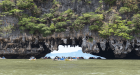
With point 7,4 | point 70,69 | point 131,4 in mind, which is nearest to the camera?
point 70,69

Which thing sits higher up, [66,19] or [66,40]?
[66,19]

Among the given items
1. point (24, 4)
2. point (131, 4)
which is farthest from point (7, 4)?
point (131, 4)

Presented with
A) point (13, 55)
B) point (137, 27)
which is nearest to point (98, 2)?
point (137, 27)

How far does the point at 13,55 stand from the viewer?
39.5 m

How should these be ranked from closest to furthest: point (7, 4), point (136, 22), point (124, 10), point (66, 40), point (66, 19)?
1. point (136, 22)
2. point (124, 10)
3. point (7, 4)
4. point (66, 40)
5. point (66, 19)

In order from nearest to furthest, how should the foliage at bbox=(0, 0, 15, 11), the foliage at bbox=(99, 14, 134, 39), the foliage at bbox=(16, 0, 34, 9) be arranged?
the foliage at bbox=(99, 14, 134, 39), the foliage at bbox=(0, 0, 15, 11), the foliage at bbox=(16, 0, 34, 9)

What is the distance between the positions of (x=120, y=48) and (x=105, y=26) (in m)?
4.36

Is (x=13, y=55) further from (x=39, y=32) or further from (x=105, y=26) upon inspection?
(x=105, y=26)

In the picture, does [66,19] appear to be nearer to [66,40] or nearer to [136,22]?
[66,40]

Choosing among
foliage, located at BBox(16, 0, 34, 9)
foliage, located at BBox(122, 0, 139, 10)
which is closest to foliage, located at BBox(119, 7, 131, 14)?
foliage, located at BBox(122, 0, 139, 10)

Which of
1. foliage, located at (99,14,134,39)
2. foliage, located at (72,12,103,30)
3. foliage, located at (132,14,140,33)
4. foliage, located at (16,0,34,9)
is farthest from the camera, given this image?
foliage, located at (16,0,34,9)

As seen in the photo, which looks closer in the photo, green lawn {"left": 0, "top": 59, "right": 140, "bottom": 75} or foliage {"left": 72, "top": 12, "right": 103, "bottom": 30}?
A: green lawn {"left": 0, "top": 59, "right": 140, "bottom": 75}

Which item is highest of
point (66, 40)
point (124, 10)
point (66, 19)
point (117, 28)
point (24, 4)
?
point (24, 4)

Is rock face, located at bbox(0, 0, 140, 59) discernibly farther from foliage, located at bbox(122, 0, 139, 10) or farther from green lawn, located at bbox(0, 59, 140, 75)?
green lawn, located at bbox(0, 59, 140, 75)
